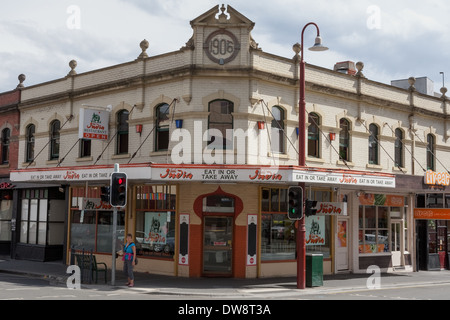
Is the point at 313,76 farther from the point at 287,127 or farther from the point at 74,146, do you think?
the point at 74,146

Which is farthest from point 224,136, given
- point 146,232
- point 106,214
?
point 106,214

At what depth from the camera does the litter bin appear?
1741cm

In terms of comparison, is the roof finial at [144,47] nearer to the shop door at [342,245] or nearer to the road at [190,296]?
the road at [190,296]

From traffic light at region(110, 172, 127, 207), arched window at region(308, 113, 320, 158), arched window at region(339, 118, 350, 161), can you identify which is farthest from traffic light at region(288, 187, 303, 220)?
arched window at region(339, 118, 350, 161)

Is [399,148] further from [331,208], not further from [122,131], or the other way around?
[122,131]

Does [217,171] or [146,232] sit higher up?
[217,171]

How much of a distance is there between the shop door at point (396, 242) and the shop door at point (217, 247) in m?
8.59

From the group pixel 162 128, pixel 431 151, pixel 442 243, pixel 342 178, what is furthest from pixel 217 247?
pixel 442 243

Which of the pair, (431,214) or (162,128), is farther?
(431,214)

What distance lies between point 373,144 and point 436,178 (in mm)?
2896

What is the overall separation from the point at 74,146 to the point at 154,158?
502 centimetres

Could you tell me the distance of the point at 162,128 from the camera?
20484 mm

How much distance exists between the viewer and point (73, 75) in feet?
79.1

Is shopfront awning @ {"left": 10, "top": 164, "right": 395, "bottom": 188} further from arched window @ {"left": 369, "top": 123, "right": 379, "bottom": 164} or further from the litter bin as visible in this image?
arched window @ {"left": 369, "top": 123, "right": 379, "bottom": 164}
